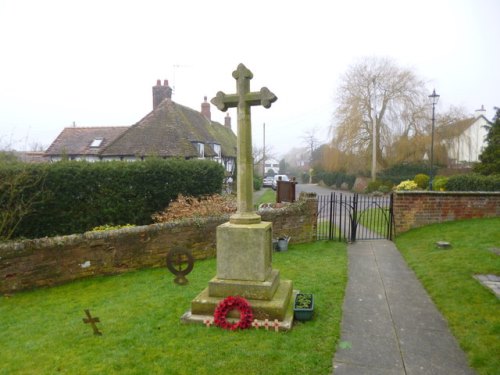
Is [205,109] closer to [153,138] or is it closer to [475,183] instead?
[153,138]

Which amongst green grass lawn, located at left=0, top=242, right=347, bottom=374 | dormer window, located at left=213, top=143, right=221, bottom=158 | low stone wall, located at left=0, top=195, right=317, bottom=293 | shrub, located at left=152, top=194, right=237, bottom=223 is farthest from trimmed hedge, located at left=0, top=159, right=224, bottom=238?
dormer window, located at left=213, top=143, right=221, bottom=158

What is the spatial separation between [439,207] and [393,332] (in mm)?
7588

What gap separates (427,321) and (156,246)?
5.89 meters

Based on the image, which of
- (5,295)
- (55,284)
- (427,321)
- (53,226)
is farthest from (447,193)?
(53,226)

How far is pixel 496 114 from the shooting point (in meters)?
20.7

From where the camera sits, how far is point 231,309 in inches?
191

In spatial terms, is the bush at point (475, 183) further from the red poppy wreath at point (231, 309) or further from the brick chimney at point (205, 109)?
the brick chimney at point (205, 109)

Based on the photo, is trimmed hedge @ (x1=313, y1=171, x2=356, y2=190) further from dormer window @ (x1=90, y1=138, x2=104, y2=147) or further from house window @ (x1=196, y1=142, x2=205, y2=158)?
dormer window @ (x1=90, y1=138, x2=104, y2=147)

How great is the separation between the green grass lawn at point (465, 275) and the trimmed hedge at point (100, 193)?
8.60 m

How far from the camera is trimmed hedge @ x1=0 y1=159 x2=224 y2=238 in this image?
37.2 feet

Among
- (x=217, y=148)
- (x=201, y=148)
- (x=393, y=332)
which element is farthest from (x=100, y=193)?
(x=217, y=148)

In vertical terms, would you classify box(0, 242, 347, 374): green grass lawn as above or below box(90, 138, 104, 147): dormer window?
below

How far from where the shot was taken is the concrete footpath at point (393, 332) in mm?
3914

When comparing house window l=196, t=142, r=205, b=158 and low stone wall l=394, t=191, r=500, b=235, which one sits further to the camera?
house window l=196, t=142, r=205, b=158
